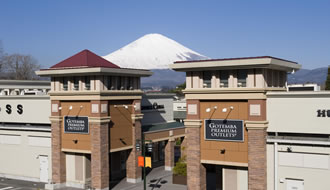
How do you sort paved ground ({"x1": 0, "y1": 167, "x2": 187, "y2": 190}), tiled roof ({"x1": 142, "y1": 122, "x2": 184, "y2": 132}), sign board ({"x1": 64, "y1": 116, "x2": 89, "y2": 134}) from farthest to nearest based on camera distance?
tiled roof ({"x1": 142, "y1": 122, "x2": 184, "y2": 132})
paved ground ({"x1": 0, "y1": 167, "x2": 187, "y2": 190})
sign board ({"x1": 64, "y1": 116, "x2": 89, "y2": 134})

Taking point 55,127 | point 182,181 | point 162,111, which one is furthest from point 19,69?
point 182,181

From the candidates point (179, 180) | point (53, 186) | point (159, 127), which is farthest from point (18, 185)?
point (159, 127)

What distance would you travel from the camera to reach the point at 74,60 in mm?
36969

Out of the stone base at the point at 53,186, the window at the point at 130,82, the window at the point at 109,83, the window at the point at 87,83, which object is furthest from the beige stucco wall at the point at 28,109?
the window at the point at 130,82

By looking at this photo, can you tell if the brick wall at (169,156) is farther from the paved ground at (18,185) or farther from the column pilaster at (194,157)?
the column pilaster at (194,157)

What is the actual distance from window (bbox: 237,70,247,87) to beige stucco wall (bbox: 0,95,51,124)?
20.4 meters

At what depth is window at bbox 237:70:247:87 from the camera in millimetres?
25938

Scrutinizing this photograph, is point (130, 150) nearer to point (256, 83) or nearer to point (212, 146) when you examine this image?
point (212, 146)

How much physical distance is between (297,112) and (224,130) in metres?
5.10

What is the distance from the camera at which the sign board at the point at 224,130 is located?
85.5 feet

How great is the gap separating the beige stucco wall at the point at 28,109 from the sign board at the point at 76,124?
117 inches

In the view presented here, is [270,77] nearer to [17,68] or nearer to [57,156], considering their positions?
[57,156]

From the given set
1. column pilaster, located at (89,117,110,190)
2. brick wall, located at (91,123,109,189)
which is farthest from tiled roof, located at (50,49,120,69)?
brick wall, located at (91,123,109,189)

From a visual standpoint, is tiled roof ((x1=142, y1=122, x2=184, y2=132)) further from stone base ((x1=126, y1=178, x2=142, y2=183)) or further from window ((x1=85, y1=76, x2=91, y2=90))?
window ((x1=85, y1=76, x2=91, y2=90))
